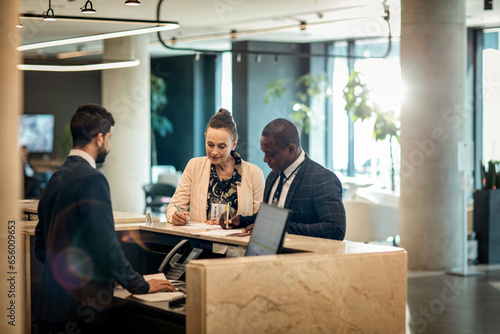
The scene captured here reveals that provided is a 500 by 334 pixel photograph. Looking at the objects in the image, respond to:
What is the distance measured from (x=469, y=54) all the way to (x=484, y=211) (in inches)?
181

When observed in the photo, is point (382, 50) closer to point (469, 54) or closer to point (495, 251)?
point (469, 54)

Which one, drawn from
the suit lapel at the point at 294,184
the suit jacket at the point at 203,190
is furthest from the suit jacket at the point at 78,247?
the suit jacket at the point at 203,190

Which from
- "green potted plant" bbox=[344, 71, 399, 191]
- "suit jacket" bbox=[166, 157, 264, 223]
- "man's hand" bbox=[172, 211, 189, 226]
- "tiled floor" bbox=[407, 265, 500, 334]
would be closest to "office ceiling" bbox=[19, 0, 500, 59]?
"green potted plant" bbox=[344, 71, 399, 191]

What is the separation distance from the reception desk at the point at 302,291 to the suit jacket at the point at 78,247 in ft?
1.46

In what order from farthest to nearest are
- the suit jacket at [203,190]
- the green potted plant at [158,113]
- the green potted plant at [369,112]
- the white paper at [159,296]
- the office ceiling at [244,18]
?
the green potted plant at [158,113]
the green potted plant at [369,112]
the office ceiling at [244,18]
the suit jacket at [203,190]
the white paper at [159,296]

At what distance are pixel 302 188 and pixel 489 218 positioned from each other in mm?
7122

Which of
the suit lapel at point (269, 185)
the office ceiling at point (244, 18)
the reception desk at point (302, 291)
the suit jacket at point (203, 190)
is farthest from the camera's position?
the office ceiling at point (244, 18)

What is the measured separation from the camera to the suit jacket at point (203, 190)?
15.3 ft

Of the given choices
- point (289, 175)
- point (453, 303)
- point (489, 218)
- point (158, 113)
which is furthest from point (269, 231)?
point (158, 113)

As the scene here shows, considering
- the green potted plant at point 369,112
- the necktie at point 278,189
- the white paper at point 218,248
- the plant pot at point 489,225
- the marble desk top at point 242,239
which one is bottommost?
the plant pot at point 489,225

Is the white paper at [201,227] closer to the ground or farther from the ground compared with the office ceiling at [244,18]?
closer to the ground

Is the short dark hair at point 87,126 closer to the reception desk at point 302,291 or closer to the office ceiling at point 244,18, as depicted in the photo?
the reception desk at point 302,291

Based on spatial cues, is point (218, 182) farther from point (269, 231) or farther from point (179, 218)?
point (269, 231)

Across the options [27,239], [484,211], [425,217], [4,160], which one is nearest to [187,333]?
[4,160]
